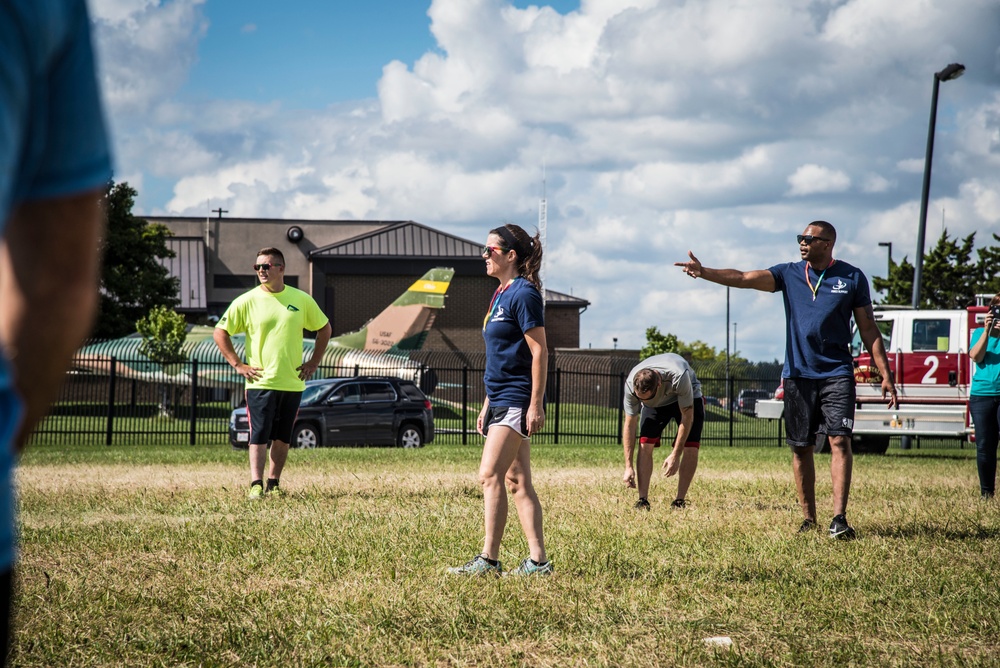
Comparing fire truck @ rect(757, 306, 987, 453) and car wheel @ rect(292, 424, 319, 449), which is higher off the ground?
fire truck @ rect(757, 306, 987, 453)

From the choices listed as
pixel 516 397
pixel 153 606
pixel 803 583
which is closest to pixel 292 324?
pixel 516 397

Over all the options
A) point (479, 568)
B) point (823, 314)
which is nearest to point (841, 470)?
point (823, 314)

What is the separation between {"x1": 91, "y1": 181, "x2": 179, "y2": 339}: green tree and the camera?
47.1 metres

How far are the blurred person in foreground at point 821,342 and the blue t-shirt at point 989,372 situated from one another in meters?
2.68

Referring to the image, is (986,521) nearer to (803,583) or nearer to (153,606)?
Answer: (803,583)

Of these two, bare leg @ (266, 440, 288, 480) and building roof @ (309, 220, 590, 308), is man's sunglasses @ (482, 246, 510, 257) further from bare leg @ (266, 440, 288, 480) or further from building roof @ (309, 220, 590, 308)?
building roof @ (309, 220, 590, 308)

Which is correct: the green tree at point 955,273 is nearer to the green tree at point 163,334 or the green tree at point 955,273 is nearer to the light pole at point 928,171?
the light pole at point 928,171

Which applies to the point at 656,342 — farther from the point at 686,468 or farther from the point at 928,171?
the point at 686,468

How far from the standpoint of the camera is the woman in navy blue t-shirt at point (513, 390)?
5.48 meters

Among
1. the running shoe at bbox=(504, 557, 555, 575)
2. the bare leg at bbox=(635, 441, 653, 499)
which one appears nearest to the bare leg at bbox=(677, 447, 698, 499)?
the bare leg at bbox=(635, 441, 653, 499)

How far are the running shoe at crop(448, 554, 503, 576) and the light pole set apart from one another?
60.4 feet

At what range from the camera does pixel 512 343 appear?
5598 millimetres

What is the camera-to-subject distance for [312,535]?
6.64 meters

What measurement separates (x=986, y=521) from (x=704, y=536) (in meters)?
2.56
